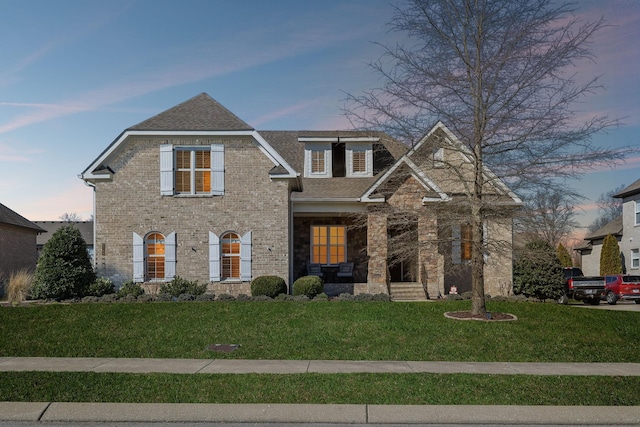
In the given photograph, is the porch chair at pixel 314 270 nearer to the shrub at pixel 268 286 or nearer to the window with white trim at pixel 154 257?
the shrub at pixel 268 286

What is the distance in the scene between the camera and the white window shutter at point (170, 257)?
2078 centimetres

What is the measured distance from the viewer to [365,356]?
1123 centimetres

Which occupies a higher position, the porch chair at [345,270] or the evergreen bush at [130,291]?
the porch chair at [345,270]

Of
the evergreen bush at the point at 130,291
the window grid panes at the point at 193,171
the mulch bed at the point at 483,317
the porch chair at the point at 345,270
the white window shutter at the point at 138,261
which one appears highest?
the window grid panes at the point at 193,171

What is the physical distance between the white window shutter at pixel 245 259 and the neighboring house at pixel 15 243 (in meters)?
15.0

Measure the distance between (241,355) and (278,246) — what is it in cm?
966

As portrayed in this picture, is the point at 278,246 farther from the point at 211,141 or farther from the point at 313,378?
the point at 313,378

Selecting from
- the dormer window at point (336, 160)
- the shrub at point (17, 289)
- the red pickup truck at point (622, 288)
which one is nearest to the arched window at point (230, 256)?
the dormer window at point (336, 160)

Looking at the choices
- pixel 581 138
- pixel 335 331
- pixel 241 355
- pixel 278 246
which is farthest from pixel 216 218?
pixel 581 138

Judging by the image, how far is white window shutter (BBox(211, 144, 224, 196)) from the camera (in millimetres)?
21000

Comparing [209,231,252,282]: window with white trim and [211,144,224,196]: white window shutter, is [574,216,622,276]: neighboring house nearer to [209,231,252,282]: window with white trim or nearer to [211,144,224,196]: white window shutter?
[209,231,252,282]: window with white trim

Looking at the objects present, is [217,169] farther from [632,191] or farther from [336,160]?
[632,191]

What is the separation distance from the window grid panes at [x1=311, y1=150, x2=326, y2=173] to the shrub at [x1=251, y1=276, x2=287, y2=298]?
6.97m

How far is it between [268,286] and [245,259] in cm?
175
